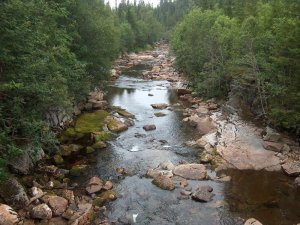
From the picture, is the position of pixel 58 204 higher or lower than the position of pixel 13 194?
lower

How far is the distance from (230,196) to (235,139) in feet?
27.8

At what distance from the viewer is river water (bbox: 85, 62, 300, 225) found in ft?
55.5

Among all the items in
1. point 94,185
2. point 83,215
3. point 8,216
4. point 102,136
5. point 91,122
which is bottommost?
point 94,185

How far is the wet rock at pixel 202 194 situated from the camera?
60.7 feet

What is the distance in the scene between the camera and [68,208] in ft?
56.1

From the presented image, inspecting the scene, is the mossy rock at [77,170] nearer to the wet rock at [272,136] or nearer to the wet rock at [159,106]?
the wet rock at [272,136]

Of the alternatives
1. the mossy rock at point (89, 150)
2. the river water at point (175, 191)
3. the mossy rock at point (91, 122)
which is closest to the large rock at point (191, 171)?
the river water at point (175, 191)

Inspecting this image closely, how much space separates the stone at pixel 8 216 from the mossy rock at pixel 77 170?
623 centimetres

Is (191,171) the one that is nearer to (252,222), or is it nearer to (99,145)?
(252,222)

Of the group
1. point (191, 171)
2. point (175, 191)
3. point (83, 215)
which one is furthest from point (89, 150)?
point (83, 215)

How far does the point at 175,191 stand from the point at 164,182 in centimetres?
94

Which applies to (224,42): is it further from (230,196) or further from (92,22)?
(230,196)

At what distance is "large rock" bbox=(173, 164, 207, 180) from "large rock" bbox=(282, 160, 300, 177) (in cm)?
540

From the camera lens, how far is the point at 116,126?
30297mm
